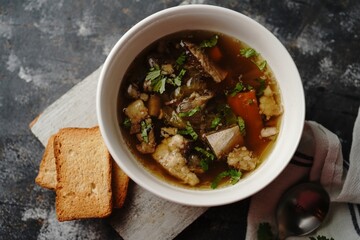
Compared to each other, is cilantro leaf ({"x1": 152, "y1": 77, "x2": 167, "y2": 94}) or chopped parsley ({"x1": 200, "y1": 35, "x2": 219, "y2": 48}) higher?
chopped parsley ({"x1": 200, "y1": 35, "x2": 219, "y2": 48})

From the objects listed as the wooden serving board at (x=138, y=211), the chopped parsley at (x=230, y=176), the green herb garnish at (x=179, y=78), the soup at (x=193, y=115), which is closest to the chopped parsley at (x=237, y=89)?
the soup at (x=193, y=115)

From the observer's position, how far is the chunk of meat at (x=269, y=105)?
1961mm

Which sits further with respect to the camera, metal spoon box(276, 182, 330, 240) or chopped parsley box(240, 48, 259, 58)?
metal spoon box(276, 182, 330, 240)

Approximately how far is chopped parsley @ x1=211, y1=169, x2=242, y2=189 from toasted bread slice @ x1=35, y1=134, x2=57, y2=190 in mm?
747

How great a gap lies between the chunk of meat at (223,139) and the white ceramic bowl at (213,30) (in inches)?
5.4

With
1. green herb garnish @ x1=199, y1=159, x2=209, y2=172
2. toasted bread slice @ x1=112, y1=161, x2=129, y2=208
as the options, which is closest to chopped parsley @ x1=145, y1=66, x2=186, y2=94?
green herb garnish @ x1=199, y1=159, x2=209, y2=172

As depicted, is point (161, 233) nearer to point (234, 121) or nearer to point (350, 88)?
point (234, 121)

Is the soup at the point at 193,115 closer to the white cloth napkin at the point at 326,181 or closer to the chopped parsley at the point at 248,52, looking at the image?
the chopped parsley at the point at 248,52

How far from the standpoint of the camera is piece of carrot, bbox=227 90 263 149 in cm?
195

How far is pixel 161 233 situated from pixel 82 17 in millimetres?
1081

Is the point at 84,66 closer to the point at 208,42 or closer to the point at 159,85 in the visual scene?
the point at 159,85

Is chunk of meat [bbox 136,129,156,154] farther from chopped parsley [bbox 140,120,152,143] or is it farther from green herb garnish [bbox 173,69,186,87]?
green herb garnish [bbox 173,69,186,87]

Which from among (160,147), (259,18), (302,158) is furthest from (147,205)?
(259,18)

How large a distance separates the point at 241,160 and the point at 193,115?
262 mm
